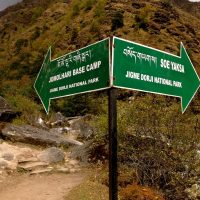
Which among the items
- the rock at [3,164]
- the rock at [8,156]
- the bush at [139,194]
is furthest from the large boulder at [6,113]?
the bush at [139,194]

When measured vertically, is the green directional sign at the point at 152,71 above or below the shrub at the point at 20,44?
below

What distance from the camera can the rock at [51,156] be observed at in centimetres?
1314

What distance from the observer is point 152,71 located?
14.0ft

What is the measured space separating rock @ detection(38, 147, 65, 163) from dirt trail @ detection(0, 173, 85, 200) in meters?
1.03

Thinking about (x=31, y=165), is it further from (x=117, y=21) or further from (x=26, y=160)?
(x=117, y=21)

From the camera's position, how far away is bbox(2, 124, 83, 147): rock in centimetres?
1522

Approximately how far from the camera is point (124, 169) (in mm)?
10836

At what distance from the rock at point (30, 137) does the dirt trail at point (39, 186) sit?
3.26 meters

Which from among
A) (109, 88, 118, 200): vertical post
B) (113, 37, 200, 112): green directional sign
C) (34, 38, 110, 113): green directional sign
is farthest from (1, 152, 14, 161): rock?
(109, 88, 118, 200): vertical post

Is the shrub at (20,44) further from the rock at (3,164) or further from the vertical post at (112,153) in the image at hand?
the vertical post at (112,153)

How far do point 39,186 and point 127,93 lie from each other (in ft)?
81.8

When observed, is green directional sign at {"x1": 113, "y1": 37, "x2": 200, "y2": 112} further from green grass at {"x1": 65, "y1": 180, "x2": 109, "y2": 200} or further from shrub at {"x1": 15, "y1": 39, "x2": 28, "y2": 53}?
shrub at {"x1": 15, "y1": 39, "x2": 28, "y2": 53}

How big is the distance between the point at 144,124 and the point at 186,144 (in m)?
1.19

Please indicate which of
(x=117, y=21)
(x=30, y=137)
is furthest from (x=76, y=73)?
(x=117, y=21)
